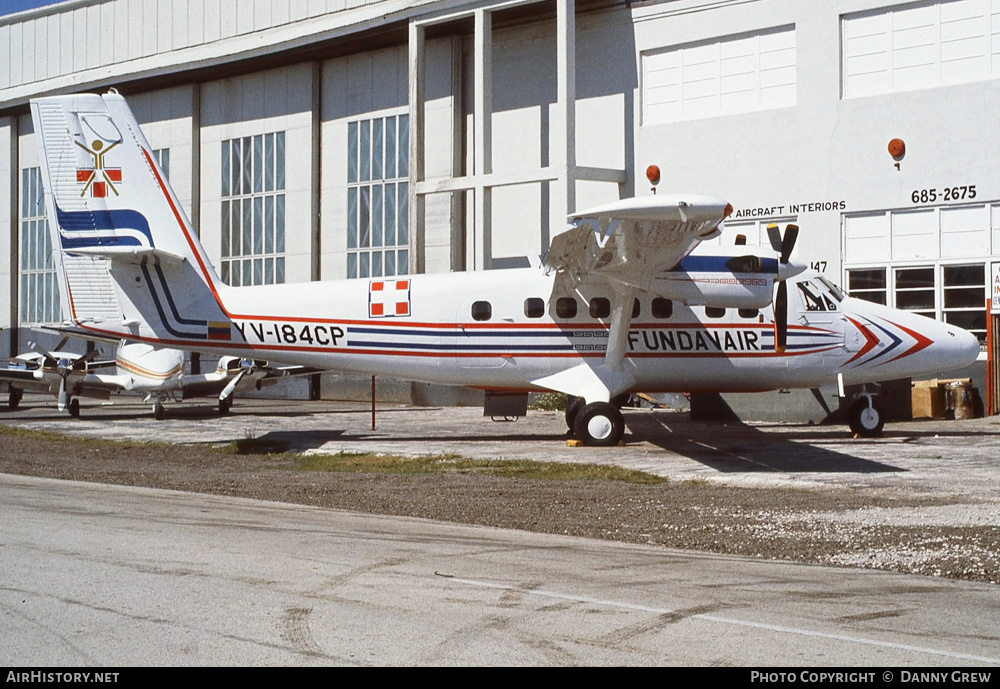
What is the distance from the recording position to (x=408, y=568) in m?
8.59

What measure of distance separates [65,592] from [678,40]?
2619 cm

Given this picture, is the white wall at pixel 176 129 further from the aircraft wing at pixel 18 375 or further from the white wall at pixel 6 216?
the aircraft wing at pixel 18 375

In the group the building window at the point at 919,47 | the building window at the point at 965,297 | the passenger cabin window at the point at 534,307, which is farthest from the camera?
the building window at the point at 965,297

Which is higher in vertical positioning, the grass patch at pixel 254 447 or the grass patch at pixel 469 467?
the grass patch at pixel 469 467

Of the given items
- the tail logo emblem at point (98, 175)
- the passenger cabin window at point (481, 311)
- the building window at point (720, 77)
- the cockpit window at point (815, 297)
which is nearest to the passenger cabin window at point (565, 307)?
the passenger cabin window at point (481, 311)

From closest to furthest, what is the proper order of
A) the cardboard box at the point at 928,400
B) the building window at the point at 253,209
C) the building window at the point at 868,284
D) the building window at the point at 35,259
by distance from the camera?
the cardboard box at the point at 928,400, the building window at the point at 868,284, the building window at the point at 253,209, the building window at the point at 35,259

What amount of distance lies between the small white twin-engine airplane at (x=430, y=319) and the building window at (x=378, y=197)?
15075 mm

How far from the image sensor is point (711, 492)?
45.8 feet

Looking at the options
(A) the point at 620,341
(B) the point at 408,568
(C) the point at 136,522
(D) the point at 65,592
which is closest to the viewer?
(D) the point at 65,592

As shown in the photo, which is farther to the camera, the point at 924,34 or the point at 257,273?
the point at 257,273

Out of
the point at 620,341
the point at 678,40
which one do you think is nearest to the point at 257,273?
the point at 678,40

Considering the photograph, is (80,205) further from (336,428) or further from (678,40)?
(678,40)

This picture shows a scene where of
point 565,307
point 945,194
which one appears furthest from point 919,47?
point 565,307

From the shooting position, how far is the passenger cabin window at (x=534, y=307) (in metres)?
20.5
